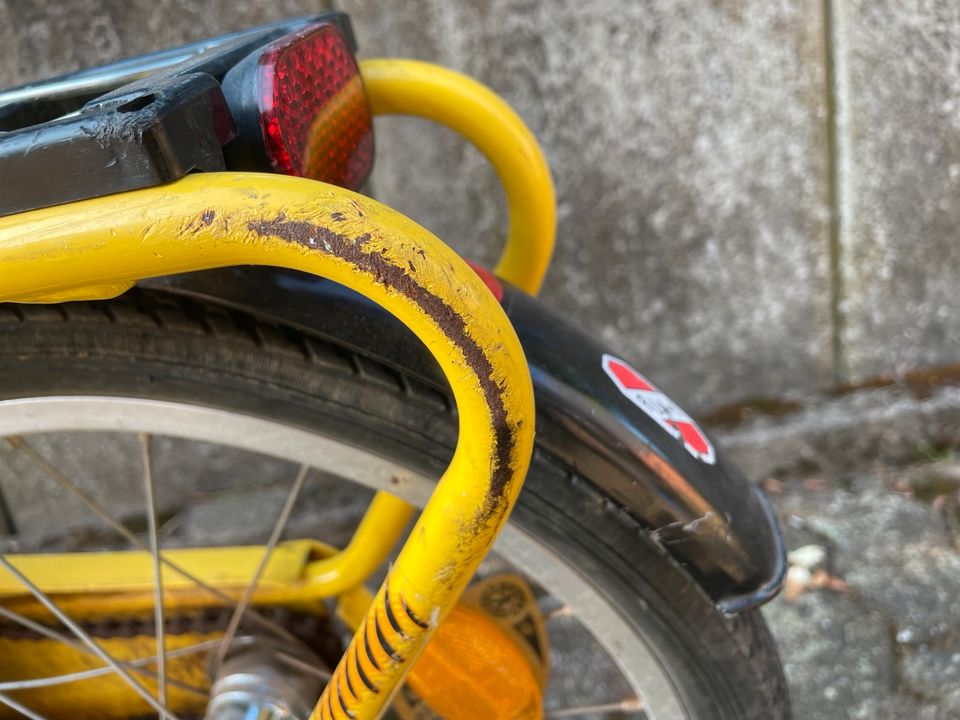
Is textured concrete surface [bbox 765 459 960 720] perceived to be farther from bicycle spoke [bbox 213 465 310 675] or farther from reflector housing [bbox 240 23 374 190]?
reflector housing [bbox 240 23 374 190]

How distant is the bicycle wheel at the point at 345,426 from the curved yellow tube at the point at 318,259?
0.47ft

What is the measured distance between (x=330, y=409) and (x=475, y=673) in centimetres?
41

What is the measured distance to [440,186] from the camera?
166 cm

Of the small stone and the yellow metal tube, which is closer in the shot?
the yellow metal tube

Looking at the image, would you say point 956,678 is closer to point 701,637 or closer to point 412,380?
point 701,637

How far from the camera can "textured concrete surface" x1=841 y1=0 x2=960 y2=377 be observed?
1.57 metres

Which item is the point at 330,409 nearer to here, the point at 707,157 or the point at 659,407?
the point at 659,407

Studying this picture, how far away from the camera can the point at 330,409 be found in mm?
734

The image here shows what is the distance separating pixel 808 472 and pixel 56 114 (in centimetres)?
172

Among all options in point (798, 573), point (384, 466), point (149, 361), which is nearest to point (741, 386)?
point (798, 573)

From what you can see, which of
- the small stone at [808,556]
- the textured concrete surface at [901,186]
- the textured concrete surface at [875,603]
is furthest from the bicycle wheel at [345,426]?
the textured concrete surface at [901,186]

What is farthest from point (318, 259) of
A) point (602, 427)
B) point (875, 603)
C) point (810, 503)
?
point (810, 503)

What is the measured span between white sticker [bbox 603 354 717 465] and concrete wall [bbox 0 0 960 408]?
2.92 feet

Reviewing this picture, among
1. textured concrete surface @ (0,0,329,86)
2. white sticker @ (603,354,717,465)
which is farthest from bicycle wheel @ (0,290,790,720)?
textured concrete surface @ (0,0,329,86)
